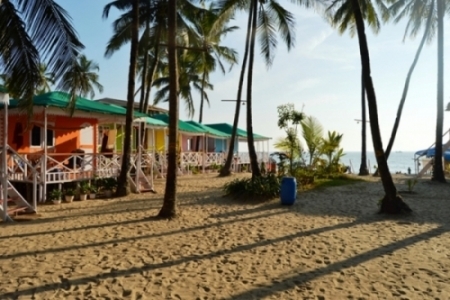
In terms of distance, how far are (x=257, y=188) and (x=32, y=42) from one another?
688 cm

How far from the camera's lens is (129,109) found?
1155cm

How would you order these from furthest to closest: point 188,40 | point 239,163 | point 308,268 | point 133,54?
point 239,163 < point 188,40 < point 133,54 < point 308,268

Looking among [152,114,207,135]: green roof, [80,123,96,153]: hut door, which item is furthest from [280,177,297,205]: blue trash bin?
[152,114,207,135]: green roof

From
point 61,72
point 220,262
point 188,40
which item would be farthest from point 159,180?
point 220,262

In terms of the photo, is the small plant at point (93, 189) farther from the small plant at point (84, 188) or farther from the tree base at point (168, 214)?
the tree base at point (168, 214)

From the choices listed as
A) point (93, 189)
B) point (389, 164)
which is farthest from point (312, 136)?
point (389, 164)

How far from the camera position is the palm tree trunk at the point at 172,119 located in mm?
7812

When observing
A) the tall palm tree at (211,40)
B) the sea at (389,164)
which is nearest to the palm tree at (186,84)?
the tall palm tree at (211,40)

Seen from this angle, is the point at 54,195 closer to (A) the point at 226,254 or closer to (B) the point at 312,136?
(A) the point at 226,254

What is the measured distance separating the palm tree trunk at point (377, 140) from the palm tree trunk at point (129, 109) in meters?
6.45

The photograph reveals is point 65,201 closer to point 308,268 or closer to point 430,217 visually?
point 308,268

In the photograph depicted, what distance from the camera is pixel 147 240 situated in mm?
6242

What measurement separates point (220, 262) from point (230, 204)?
5.05 meters

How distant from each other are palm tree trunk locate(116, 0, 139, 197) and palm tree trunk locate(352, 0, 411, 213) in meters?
6.45
